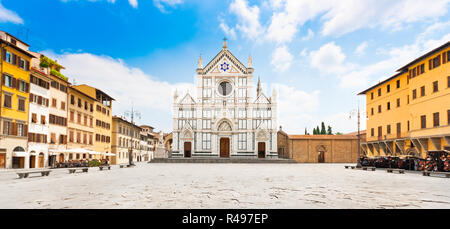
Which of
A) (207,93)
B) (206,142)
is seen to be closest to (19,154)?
(206,142)

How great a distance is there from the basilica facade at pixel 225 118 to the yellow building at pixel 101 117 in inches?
430

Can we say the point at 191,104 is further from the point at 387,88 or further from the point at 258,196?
the point at 258,196

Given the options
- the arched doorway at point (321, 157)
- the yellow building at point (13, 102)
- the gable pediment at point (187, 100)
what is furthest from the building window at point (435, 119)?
the yellow building at point (13, 102)

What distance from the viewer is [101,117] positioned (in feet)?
177

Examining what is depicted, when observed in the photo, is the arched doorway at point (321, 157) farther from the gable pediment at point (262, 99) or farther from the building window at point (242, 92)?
the building window at point (242, 92)

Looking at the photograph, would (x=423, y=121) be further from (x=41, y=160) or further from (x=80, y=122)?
(x=80, y=122)

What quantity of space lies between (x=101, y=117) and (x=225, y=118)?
66.2 feet

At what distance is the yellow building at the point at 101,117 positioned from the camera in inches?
1998

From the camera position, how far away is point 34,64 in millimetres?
37406

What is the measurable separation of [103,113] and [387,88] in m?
41.8

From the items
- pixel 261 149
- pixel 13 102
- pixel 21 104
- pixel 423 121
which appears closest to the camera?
pixel 13 102

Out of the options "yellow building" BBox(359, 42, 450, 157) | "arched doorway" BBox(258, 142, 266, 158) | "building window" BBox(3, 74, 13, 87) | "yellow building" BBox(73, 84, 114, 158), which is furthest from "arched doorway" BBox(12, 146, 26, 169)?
"yellow building" BBox(359, 42, 450, 157)

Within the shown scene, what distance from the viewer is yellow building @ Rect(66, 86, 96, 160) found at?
141ft
